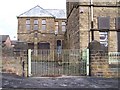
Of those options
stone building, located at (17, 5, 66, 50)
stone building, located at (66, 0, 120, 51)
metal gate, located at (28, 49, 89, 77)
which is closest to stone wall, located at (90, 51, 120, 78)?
metal gate, located at (28, 49, 89, 77)

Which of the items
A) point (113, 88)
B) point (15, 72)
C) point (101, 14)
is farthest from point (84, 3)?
point (113, 88)

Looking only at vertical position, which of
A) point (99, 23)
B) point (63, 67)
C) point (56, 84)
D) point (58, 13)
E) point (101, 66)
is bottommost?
point (63, 67)

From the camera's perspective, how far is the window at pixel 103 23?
73.8 feet

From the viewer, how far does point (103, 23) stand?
73.7 ft

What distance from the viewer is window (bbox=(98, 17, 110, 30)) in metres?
22.5

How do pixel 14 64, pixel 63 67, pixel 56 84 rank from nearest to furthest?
pixel 56 84 → pixel 14 64 → pixel 63 67

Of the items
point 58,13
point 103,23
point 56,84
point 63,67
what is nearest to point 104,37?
point 103,23

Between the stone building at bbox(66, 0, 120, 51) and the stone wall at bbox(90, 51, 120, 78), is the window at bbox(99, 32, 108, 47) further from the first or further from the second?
the stone wall at bbox(90, 51, 120, 78)

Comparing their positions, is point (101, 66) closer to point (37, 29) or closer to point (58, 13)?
point (37, 29)

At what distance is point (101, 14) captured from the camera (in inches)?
892

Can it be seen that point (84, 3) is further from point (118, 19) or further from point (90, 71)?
point (90, 71)

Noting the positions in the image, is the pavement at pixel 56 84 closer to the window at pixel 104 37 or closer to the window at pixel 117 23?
the window at pixel 104 37

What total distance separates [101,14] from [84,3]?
5.57ft

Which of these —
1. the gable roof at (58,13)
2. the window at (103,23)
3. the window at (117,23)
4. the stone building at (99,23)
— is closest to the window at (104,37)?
the stone building at (99,23)
